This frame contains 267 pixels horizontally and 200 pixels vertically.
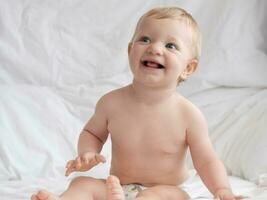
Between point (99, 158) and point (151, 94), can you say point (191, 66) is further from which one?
point (99, 158)

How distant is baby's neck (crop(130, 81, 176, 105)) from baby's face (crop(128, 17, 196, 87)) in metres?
0.03

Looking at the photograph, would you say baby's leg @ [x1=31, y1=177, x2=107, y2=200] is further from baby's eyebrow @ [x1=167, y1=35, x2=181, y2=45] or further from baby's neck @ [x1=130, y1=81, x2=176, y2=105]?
baby's eyebrow @ [x1=167, y1=35, x2=181, y2=45]

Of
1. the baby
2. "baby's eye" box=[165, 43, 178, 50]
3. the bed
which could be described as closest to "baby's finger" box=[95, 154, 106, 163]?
the baby

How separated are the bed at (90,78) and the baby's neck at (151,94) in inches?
14.3

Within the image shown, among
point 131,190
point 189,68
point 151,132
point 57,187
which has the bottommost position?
point 57,187

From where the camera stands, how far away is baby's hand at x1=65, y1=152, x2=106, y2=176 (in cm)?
103

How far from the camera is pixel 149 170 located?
1107mm

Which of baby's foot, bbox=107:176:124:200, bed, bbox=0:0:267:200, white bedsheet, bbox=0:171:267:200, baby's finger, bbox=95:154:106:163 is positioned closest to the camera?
baby's foot, bbox=107:176:124:200

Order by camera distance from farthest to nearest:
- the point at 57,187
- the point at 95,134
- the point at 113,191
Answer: the point at 57,187 → the point at 95,134 → the point at 113,191

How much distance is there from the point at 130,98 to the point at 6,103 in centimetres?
56

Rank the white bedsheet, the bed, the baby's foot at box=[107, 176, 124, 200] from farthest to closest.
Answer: the bed
the white bedsheet
the baby's foot at box=[107, 176, 124, 200]

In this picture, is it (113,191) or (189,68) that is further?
(189,68)

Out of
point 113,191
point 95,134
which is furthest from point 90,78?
point 113,191

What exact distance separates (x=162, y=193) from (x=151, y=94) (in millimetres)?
181
